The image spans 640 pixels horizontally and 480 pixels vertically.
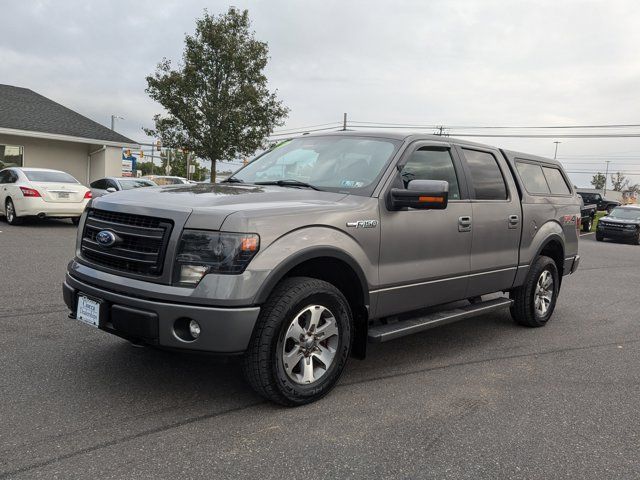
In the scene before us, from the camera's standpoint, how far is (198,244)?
3160 millimetres

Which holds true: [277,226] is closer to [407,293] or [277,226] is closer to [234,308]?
[234,308]

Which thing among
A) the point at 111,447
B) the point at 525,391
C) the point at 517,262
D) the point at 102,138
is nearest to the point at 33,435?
the point at 111,447

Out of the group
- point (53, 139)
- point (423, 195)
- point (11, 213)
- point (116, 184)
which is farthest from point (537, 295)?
point (53, 139)

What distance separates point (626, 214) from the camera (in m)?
22.8

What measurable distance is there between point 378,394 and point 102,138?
22.1 metres

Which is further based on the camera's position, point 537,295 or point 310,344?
point 537,295

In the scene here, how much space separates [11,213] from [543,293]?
41.1 feet

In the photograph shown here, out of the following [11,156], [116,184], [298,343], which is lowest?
[298,343]

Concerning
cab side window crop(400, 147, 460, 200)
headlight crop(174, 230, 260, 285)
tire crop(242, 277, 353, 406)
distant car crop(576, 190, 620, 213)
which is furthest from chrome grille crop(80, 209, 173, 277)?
distant car crop(576, 190, 620, 213)

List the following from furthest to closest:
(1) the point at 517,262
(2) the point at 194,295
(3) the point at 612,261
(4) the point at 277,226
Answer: (3) the point at 612,261 < (1) the point at 517,262 < (4) the point at 277,226 < (2) the point at 194,295

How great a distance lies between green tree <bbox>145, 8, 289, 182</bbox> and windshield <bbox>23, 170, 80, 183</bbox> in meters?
10.7

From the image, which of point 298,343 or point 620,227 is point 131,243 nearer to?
point 298,343

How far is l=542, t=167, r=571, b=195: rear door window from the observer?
6.32 m

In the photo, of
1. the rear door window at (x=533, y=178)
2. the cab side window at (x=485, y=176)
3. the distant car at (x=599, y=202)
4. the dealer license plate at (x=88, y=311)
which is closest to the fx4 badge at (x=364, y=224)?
the cab side window at (x=485, y=176)
